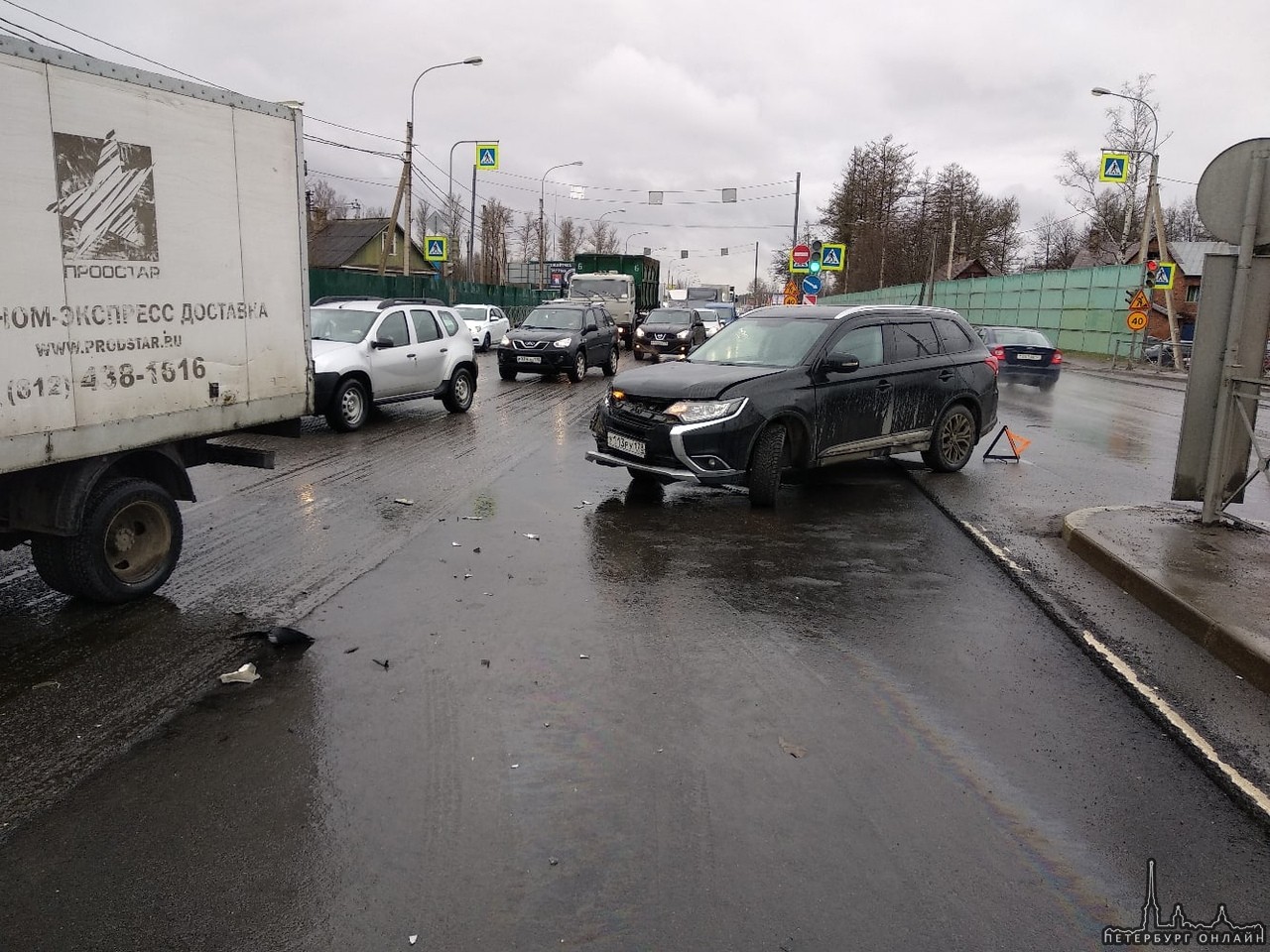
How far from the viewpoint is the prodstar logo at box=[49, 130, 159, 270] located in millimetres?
4656

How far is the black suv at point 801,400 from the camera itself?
8.14 meters

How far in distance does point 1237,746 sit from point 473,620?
3.83 metres

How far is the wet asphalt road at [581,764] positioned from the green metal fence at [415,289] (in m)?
20.4

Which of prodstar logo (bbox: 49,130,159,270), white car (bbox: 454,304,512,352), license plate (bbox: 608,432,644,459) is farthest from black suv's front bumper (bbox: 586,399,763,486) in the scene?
white car (bbox: 454,304,512,352)

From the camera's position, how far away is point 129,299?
16.7 feet

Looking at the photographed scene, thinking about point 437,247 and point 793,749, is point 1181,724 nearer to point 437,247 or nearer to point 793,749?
point 793,749

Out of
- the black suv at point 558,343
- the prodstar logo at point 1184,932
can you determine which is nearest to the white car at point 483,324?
the black suv at point 558,343

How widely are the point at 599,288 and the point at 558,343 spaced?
1440 centimetres

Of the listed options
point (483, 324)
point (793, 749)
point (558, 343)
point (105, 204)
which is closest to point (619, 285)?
point (483, 324)

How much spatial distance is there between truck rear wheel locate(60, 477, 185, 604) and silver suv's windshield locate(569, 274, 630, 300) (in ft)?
98.0

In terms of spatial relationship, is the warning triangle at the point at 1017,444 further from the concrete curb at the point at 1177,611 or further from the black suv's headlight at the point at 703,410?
the black suv's headlight at the point at 703,410

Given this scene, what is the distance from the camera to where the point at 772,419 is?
27.3ft

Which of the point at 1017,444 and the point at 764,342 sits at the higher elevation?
the point at 764,342

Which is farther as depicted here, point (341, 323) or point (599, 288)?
point (599, 288)
